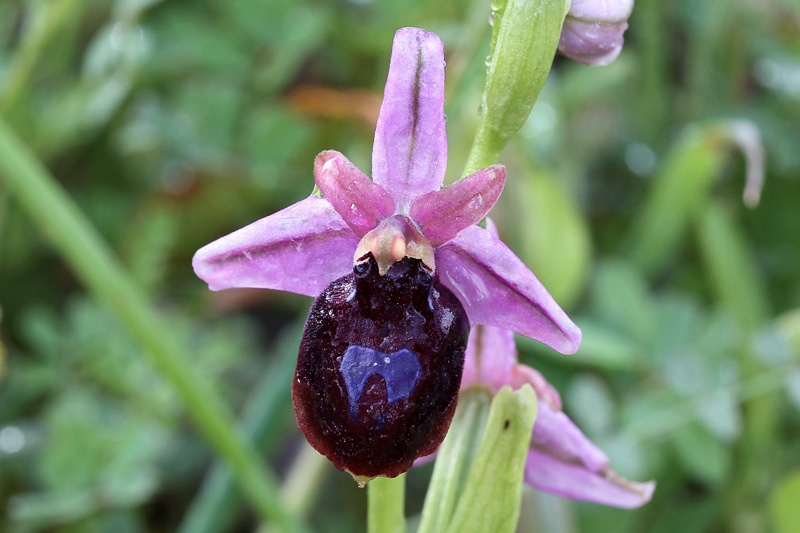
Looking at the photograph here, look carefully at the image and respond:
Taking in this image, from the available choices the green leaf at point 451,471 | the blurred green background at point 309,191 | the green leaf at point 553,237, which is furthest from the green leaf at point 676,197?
the green leaf at point 451,471

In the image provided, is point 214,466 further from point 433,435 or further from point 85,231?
point 433,435

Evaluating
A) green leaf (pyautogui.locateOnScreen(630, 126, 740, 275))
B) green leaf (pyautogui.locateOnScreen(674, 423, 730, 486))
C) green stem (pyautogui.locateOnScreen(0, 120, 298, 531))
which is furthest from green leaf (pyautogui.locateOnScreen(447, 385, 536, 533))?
green leaf (pyautogui.locateOnScreen(630, 126, 740, 275))

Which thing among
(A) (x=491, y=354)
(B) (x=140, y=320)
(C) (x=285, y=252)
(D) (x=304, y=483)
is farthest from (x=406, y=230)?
(D) (x=304, y=483)

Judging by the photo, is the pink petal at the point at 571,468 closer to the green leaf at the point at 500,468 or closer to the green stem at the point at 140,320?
the green leaf at the point at 500,468

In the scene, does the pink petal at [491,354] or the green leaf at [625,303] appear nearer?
the pink petal at [491,354]

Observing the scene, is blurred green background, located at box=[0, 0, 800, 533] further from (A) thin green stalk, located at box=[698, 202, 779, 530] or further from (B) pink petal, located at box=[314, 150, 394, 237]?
(B) pink petal, located at box=[314, 150, 394, 237]

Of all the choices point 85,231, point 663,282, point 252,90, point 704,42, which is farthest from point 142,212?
point 704,42

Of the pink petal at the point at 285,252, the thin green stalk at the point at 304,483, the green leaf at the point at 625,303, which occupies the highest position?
the pink petal at the point at 285,252
